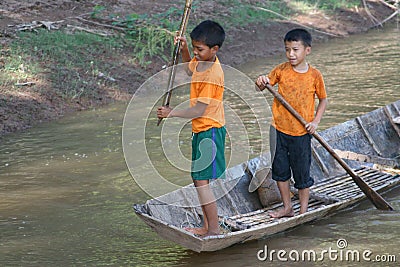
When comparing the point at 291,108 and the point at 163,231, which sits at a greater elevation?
the point at 291,108

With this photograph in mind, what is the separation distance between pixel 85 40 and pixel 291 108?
6.72 metres

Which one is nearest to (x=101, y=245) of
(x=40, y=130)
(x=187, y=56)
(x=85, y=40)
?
(x=187, y=56)

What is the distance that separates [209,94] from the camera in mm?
4172

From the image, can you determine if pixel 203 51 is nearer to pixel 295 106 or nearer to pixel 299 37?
pixel 299 37

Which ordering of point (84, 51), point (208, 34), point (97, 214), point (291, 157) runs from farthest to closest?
point (84, 51)
point (97, 214)
point (291, 157)
point (208, 34)

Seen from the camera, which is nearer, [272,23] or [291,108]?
[291,108]

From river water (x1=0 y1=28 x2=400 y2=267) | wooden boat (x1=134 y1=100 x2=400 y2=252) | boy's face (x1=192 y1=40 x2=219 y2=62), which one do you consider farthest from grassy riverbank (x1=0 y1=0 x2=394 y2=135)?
boy's face (x1=192 y1=40 x2=219 y2=62)

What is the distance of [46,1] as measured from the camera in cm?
1202

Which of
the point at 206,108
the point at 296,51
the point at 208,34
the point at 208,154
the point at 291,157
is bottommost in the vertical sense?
the point at 291,157

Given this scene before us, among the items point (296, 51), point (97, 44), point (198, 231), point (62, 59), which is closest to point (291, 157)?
point (296, 51)

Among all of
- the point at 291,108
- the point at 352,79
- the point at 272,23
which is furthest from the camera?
the point at 272,23

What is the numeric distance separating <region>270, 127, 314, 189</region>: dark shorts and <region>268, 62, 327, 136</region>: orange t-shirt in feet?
0.20

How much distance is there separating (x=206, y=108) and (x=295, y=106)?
0.90 m

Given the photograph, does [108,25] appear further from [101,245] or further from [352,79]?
[101,245]
